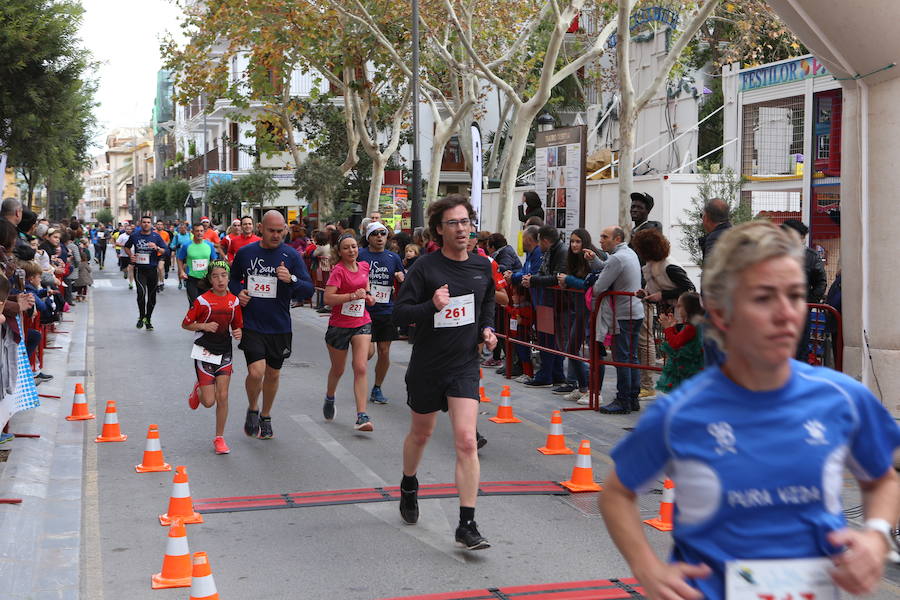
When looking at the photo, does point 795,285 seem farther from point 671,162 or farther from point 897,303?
point 671,162

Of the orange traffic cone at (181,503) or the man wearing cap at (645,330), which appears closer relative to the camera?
the orange traffic cone at (181,503)

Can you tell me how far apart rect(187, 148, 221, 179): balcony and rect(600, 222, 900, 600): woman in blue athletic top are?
55284 millimetres

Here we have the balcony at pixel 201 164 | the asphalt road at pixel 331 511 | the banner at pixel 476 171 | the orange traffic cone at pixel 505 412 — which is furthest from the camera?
the balcony at pixel 201 164

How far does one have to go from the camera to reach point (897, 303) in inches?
321

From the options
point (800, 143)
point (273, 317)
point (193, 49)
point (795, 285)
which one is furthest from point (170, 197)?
point (795, 285)

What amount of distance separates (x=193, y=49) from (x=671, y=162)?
43.5 feet

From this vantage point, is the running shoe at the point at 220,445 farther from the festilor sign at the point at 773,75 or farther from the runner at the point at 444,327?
the festilor sign at the point at 773,75

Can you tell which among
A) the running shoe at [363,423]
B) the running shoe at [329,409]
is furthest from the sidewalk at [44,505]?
the running shoe at [363,423]

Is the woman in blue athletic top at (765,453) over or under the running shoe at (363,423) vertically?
over

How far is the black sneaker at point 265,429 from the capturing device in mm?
9492

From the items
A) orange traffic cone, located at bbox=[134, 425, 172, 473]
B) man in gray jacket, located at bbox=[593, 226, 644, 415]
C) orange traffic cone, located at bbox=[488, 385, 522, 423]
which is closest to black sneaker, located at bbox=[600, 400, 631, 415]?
man in gray jacket, located at bbox=[593, 226, 644, 415]

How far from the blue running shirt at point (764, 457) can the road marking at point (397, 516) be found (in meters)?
3.68

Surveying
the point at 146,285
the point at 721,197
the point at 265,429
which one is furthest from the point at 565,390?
the point at 146,285

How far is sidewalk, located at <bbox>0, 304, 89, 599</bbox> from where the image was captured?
573cm
